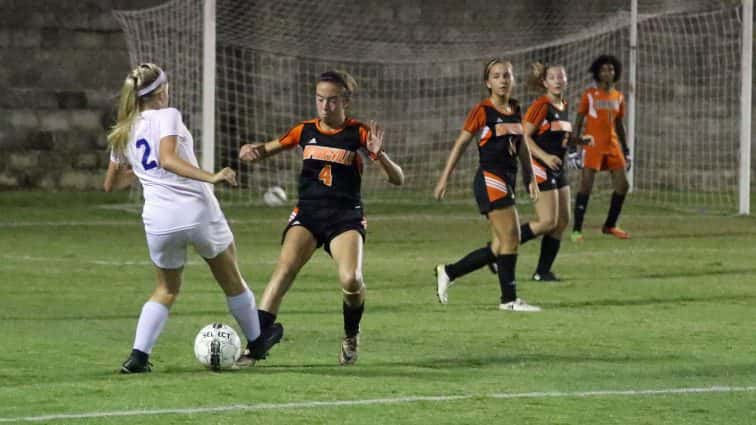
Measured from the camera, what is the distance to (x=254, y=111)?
23.9 metres

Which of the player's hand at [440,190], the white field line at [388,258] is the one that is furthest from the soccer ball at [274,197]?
the player's hand at [440,190]

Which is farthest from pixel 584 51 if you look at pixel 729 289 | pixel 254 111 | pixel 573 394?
pixel 573 394

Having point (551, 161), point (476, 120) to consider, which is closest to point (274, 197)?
point (551, 161)

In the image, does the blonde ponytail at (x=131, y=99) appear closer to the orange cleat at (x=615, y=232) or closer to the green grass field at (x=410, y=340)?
the green grass field at (x=410, y=340)

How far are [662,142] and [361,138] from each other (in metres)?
17.9

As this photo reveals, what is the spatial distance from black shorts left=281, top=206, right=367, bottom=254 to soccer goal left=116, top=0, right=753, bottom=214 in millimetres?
13805

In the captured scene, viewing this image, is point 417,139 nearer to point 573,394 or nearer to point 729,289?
point 729,289

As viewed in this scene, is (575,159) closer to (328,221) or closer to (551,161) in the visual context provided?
(551,161)

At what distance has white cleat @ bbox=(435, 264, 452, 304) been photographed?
1177 cm

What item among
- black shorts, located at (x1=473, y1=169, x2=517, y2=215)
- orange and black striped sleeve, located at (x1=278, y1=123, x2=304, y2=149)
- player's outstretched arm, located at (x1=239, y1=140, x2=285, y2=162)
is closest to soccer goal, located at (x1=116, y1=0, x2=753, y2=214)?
black shorts, located at (x1=473, y1=169, x2=517, y2=215)

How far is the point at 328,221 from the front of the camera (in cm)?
852

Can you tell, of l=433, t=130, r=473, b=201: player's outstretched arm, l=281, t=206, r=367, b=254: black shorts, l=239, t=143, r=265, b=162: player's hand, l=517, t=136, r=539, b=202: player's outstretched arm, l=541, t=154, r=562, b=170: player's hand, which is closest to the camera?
l=239, t=143, r=265, b=162: player's hand

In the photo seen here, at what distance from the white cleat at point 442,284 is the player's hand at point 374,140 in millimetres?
3661

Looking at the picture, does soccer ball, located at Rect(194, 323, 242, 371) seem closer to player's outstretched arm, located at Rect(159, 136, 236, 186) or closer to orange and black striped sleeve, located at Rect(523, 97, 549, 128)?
player's outstretched arm, located at Rect(159, 136, 236, 186)
